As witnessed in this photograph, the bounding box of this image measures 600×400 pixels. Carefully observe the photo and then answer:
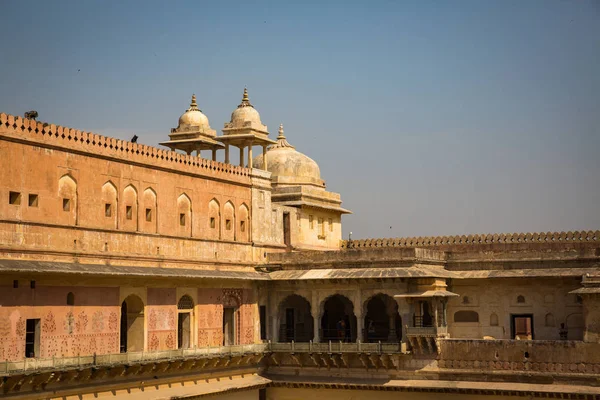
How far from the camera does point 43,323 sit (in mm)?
23047

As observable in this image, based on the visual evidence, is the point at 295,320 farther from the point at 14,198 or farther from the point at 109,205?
the point at 14,198

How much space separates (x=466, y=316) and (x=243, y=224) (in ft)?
24.0

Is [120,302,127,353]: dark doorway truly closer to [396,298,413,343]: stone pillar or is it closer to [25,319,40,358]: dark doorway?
[25,319,40,358]: dark doorway

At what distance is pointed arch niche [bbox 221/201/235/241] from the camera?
30206 millimetres

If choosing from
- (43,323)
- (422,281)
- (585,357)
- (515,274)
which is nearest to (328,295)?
(422,281)

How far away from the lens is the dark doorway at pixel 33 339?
901 inches

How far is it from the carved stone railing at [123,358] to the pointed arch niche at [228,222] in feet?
11.1

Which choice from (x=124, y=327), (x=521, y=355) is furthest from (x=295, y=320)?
(x=521, y=355)

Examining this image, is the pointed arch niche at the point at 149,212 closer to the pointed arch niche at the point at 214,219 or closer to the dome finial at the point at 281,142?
the pointed arch niche at the point at 214,219

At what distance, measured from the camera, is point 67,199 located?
24.3 metres

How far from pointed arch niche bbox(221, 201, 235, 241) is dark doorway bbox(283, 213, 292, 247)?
3.03 metres

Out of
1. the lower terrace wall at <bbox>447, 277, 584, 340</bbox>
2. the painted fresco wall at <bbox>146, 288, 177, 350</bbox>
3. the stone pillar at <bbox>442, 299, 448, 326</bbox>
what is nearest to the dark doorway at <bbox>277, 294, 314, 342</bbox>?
the painted fresco wall at <bbox>146, 288, 177, 350</bbox>

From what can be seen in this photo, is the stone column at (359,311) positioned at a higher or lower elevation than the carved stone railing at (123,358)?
higher

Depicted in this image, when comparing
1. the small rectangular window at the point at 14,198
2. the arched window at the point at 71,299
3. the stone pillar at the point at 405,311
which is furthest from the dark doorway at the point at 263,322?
the small rectangular window at the point at 14,198
